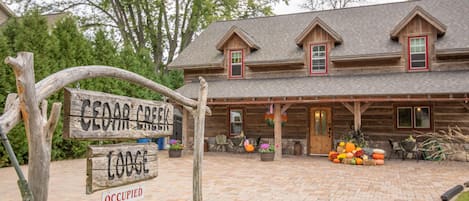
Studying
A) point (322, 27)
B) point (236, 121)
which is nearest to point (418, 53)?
point (322, 27)

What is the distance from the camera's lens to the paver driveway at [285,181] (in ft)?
26.2

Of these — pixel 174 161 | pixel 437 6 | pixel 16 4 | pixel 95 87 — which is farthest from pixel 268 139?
pixel 16 4

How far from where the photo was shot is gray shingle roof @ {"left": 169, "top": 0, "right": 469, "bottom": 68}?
16.1 meters

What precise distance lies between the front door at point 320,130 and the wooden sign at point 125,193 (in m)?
14.2

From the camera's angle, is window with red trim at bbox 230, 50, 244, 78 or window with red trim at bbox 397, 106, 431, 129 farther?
window with red trim at bbox 230, 50, 244, 78

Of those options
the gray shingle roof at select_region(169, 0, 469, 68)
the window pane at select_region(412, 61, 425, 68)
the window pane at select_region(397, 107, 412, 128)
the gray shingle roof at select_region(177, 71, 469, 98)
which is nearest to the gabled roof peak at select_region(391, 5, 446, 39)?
the gray shingle roof at select_region(169, 0, 469, 68)

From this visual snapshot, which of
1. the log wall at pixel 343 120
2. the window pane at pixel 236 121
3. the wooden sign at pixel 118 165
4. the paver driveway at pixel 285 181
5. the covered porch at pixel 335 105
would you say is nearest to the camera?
the wooden sign at pixel 118 165

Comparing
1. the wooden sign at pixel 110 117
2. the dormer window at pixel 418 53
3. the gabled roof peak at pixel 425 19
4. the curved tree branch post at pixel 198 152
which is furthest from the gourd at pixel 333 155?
the wooden sign at pixel 110 117

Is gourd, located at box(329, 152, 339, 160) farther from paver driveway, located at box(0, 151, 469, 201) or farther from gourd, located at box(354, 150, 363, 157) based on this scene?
gourd, located at box(354, 150, 363, 157)

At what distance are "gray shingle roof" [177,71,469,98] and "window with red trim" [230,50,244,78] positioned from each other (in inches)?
23.2

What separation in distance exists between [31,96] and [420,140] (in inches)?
622

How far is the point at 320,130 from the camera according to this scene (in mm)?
17188

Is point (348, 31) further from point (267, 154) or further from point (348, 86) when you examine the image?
point (267, 154)

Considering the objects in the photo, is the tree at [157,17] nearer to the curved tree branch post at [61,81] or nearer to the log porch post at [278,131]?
the log porch post at [278,131]
